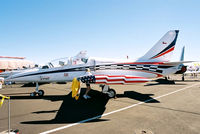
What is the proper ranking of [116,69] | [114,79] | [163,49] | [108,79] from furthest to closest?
[163,49]
[116,69]
[114,79]
[108,79]

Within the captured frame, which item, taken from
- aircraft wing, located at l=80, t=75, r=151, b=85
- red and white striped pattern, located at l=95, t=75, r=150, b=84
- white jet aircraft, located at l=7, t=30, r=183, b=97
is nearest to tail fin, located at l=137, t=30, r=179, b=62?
white jet aircraft, located at l=7, t=30, r=183, b=97

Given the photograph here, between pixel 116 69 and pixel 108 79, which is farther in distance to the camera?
pixel 116 69

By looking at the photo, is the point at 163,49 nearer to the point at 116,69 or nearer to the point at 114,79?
the point at 116,69

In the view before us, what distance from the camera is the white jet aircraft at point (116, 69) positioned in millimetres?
9914

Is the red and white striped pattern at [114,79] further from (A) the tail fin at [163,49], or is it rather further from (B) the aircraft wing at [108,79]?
(A) the tail fin at [163,49]

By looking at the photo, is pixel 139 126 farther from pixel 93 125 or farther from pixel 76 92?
pixel 76 92

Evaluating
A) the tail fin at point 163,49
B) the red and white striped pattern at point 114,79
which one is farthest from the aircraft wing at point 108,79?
the tail fin at point 163,49

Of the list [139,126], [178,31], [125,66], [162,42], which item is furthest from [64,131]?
[178,31]

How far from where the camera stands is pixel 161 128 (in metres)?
4.69

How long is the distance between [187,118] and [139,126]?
105 inches

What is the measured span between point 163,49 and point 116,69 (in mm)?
5590

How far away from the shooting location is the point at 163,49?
41.7ft

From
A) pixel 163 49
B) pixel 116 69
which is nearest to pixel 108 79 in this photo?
pixel 116 69

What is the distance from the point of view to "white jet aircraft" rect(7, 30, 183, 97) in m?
9.91
